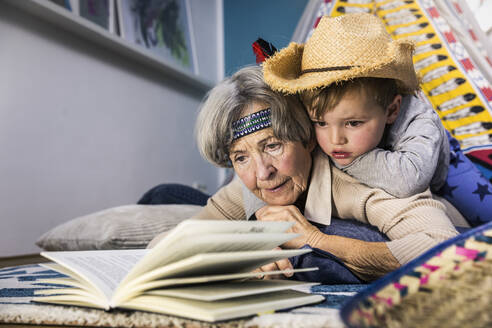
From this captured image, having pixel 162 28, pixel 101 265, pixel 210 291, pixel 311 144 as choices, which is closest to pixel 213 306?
pixel 210 291

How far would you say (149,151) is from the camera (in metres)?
3.49

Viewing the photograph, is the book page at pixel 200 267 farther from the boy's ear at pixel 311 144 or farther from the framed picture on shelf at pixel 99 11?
the framed picture on shelf at pixel 99 11

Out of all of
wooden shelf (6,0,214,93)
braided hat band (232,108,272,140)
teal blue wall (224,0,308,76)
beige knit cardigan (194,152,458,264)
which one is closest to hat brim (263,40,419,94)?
braided hat band (232,108,272,140)

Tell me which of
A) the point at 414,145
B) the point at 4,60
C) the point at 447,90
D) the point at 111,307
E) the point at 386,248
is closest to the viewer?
the point at 111,307

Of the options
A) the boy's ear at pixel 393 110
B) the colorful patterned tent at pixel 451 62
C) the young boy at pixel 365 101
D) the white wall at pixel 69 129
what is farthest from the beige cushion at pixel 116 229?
the colorful patterned tent at pixel 451 62

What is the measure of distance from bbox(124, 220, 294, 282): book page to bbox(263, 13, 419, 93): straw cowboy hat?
532mm

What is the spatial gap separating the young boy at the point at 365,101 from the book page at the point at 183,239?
53 cm

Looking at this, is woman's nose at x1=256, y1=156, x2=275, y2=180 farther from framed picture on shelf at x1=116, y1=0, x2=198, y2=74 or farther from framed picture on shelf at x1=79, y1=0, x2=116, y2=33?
framed picture on shelf at x1=116, y1=0, x2=198, y2=74

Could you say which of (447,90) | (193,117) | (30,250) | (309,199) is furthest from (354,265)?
(193,117)

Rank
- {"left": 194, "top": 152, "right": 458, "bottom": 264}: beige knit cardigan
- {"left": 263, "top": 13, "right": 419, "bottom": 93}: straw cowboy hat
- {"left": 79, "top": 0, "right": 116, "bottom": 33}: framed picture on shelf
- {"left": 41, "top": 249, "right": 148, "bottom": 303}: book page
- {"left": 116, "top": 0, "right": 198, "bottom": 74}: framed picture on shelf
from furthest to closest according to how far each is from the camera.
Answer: {"left": 116, "top": 0, "right": 198, "bottom": 74}: framed picture on shelf < {"left": 79, "top": 0, "right": 116, "bottom": 33}: framed picture on shelf < {"left": 263, "top": 13, "right": 419, "bottom": 93}: straw cowboy hat < {"left": 194, "top": 152, "right": 458, "bottom": 264}: beige knit cardigan < {"left": 41, "top": 249, "right": 148, "bottom": 303}: book page

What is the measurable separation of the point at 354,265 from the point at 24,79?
2.32 metres

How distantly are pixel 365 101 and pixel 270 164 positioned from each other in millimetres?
298

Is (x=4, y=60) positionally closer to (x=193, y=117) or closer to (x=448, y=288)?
(x=193, y=117)

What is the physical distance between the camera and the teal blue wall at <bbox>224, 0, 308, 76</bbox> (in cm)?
389
